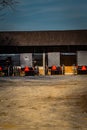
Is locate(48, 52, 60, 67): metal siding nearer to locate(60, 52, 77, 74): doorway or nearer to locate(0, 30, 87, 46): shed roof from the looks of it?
locate(60, 52, 77, 74): doorway

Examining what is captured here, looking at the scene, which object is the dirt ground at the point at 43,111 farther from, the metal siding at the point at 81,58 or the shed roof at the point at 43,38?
the shed roof at the point at 43,38

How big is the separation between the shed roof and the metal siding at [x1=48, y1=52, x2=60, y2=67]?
1.00 meters

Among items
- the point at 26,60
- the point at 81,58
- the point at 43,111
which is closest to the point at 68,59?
the point at 81,58

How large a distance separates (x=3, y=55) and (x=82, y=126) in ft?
107

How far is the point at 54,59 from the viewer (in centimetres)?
4225

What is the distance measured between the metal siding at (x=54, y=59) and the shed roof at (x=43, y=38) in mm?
1002

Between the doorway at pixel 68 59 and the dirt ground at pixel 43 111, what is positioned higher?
the doorway at pixel 68 59

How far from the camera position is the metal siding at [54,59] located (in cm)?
4209

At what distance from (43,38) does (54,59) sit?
2.37 meters

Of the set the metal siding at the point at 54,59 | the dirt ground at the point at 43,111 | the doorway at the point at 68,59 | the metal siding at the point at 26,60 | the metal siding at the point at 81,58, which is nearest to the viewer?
the dirt ground at the point at 43,111

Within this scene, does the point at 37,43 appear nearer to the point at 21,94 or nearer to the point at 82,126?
the point at 21,94

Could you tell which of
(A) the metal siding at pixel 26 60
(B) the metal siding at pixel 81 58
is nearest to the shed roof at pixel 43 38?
(B) the metal siding at pixel 81 58

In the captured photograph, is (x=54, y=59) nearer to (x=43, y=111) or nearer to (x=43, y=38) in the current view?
(x=43, y=38)

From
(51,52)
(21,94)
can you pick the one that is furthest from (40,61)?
(21,94)
